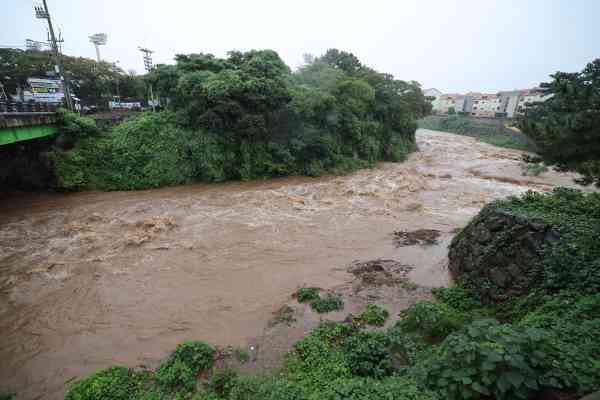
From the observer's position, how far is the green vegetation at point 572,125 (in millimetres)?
4605

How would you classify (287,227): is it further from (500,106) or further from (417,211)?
(500,106)

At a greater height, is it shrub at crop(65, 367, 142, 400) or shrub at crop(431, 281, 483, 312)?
shrub at crop(431, 281, 483, 312)

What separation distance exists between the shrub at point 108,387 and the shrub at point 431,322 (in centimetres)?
483

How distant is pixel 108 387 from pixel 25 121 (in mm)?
12989

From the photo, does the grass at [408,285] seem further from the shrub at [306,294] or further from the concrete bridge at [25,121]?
the concrete bridge at [25,121]

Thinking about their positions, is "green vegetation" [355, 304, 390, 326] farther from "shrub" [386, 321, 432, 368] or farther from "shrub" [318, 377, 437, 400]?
"shrub" [318, 377, 437, 400]

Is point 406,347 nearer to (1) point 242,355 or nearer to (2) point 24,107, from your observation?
(1) point 242,355

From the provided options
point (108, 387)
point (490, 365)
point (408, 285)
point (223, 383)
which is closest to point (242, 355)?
point (223, 383)

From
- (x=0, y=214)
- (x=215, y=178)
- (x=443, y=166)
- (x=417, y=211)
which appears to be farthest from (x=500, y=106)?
(x=0, y=214)

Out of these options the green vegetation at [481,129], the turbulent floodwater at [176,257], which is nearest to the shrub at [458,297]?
the turbulent floodwater at [176,257]

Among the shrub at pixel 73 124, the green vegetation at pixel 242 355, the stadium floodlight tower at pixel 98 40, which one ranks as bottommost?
the green vegetation at pixel 242 355

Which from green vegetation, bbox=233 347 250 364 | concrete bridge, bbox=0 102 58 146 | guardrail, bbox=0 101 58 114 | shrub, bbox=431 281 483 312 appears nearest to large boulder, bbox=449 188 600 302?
shrub, bbox=431 281 483 312

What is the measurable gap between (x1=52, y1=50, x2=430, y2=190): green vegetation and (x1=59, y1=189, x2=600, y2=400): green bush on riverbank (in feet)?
41.9

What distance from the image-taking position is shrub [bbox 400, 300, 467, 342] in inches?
207
